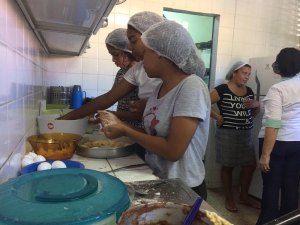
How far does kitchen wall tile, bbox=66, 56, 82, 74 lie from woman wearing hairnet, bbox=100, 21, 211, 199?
Answer: 171 centimetres

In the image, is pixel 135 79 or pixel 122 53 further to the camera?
pixel 122 53

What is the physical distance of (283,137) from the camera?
2070 millimetres

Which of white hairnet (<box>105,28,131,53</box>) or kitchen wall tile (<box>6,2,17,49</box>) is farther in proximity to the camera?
white hairnet (<box>105,28,131,53</box>)

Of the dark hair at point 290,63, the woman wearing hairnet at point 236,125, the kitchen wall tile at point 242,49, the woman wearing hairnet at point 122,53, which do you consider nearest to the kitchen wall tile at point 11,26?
the woman wearing hairnet at point 122,53

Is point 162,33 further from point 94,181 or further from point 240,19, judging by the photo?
point 240,19

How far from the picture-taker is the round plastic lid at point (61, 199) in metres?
0.37

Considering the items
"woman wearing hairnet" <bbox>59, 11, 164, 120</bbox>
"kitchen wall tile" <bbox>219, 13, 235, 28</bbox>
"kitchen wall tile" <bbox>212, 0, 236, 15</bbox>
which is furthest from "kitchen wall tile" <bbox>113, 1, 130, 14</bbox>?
"woman wearing hairnet" <bbox>59, 11, 164, 120</bbox>

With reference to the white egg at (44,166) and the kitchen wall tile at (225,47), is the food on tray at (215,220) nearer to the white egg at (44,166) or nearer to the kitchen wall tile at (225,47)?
the white egg at (44,166)

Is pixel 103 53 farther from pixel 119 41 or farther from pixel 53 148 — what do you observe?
pixel 53 148

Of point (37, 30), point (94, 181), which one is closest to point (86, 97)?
point (37, 30)

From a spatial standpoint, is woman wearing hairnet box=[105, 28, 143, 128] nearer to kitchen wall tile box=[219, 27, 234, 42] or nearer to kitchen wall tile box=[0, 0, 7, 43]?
kitchen wall tile box=[0, 0, 7, 43]

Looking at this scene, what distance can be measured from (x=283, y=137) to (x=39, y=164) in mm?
1804

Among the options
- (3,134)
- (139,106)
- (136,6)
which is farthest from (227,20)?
(3,134)

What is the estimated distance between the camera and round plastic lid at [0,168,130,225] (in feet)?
1.23
